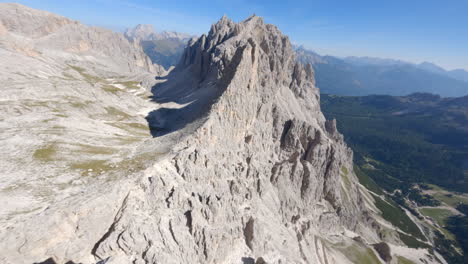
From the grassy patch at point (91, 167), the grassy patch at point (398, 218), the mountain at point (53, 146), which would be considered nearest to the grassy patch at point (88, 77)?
the mountain at point (53, 146)

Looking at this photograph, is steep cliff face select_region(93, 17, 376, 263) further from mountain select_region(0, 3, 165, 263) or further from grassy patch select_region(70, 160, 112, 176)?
grassy patch select_region(70, 160, 112, 176)

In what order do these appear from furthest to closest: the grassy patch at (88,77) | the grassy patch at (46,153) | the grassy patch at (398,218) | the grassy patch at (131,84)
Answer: the grassy patch at (398,218) → the grassy patch at (131,84) → the grassy patch at (88,77) → the grassy patch at (46,153)

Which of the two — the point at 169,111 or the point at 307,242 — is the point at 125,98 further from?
the point at 307,242

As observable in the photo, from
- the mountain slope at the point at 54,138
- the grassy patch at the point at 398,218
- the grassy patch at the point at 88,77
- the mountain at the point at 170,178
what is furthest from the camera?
the grassy patch at the point at 398,218

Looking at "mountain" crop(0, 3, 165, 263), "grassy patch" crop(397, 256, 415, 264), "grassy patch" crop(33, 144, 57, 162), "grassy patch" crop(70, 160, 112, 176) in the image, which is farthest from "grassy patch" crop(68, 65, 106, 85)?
"grassy patch" crop(397, 256, 415, 264)

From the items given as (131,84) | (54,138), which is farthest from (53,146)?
(131,84)

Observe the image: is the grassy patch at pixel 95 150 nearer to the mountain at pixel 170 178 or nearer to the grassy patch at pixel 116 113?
the mountain at pixel 170 178

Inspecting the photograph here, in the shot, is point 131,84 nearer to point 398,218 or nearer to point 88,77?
point 88,77
